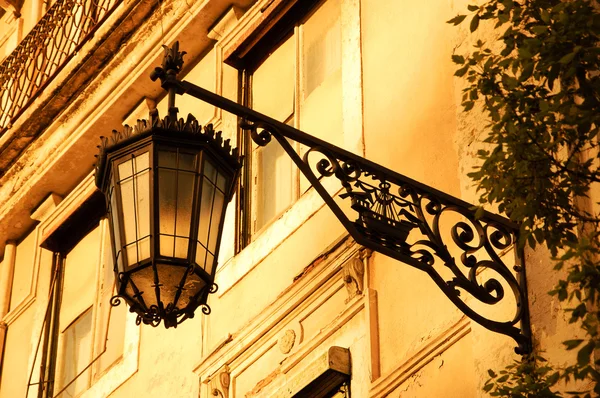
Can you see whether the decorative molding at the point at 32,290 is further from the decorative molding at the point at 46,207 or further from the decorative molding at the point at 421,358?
the decorative molding at the point at 421,358

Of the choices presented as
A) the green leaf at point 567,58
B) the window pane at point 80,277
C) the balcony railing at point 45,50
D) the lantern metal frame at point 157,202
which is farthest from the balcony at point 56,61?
the green leaf at point 567,58

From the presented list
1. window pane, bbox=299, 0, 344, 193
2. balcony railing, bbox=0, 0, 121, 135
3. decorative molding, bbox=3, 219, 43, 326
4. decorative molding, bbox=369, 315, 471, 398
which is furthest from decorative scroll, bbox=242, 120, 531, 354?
decorative molding, bbox=3, 219, 43, 326

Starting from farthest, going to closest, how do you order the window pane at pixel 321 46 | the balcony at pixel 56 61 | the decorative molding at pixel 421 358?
the balcony at pixel 56 61, the window pane at pixel 321 46, the decorative molding at pixel 421 358

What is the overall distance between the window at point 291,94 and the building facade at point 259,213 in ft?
0.04

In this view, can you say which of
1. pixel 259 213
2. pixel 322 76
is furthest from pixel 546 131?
pixel 259 213

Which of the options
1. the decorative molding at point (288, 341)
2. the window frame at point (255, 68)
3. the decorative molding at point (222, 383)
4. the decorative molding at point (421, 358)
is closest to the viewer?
the decorative molding at point (421, 358)

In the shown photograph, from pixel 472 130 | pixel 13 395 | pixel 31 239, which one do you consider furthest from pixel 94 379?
pixel 472 130

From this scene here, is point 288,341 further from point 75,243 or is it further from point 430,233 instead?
point 75,243

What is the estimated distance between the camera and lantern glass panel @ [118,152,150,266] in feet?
24.0

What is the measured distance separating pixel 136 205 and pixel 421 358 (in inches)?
60.9

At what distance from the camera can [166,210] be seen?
7344 mm

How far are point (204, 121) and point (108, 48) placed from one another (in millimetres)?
1300

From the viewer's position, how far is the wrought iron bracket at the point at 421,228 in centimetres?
688

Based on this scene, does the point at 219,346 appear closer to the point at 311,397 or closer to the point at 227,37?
the point at 311,397
